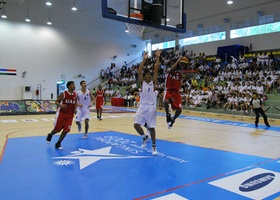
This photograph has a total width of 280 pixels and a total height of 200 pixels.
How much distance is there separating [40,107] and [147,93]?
11.6 meters

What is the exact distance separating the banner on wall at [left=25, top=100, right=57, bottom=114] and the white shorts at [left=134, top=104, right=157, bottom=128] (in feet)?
37.1

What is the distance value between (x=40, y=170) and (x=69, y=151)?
1.56m

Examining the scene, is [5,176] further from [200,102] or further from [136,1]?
[200,102]

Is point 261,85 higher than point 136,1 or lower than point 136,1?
lower

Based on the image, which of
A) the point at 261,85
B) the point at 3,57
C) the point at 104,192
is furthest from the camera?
the point at 3,57

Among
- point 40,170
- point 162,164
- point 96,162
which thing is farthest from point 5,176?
point 162,164

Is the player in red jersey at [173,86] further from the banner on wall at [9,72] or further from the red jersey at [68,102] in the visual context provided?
the banner on wall at [9,72]

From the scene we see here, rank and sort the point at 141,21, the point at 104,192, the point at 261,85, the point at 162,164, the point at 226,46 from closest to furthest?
the point at 104,192
the point at 162,164
the point at 141,21
the point at 261,85
the point at 226,46

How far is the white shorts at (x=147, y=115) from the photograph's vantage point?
624 centimetres

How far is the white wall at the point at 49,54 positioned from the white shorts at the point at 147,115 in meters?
23.2

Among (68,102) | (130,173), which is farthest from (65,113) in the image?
(130,173)

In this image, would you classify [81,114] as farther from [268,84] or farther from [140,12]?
[268,84]

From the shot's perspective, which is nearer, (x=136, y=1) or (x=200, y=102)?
(x=136, y=1)

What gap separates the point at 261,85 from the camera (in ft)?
55.0
